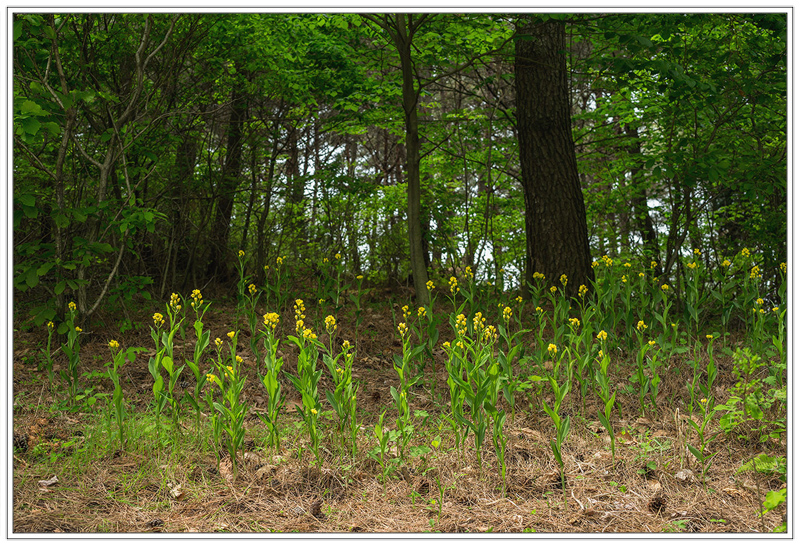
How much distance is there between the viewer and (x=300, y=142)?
8.09m

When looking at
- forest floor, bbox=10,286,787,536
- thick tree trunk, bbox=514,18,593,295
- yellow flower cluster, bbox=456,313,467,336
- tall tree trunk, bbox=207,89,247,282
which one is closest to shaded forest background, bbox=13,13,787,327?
tall tree trunk, bbox=207,89,247,282

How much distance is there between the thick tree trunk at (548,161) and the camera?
5215 millimetres

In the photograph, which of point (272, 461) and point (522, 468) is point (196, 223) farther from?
point (522, 468)

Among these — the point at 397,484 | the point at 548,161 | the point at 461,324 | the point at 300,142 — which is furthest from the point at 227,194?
the point at 397,484

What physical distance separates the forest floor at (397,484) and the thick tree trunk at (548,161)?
2.21 metres

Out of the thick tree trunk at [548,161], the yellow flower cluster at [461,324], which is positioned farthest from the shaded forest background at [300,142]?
the yellow flower cluster at [461,324]

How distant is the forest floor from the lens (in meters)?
2.21

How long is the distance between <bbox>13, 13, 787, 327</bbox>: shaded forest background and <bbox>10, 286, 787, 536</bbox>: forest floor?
1.45 m

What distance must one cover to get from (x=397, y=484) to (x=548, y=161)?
3737mm

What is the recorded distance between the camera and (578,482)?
2.45 m

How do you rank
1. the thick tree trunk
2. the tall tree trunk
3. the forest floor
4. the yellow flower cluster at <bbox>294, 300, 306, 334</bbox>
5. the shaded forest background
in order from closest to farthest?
the forest floor → the yellow flower cluster at <bbox>294, 300, 306, 334</bbox> → the shaded forest background → the thick tree trunk → the tall tree trunk

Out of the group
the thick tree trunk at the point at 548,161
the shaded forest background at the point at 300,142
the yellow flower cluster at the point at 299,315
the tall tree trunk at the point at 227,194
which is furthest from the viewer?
the tall tree trunk at the point at 227,194

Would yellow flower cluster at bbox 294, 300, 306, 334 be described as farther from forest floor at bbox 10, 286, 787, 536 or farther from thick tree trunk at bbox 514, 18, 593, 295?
thick tree trunk at bbox 514, 18, 593, 295

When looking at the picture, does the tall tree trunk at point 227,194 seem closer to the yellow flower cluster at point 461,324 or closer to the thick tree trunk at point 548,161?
the thick tree trunk at point 548,161
